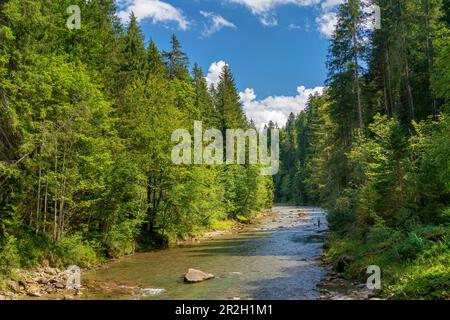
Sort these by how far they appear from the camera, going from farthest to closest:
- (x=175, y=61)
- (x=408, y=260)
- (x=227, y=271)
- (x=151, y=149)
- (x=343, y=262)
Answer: (x=175, y=61), (x=151, y=149), (x=227, y=271), (x=343, y=262), (x=408, y=260)

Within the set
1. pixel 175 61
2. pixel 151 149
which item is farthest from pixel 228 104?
pixel 151 149

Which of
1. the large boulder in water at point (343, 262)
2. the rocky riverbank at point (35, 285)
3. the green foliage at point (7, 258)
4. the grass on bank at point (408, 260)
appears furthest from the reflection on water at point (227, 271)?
the green foliage at point (7, 258)

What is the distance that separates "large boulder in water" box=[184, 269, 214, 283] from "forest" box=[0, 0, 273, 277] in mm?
6866

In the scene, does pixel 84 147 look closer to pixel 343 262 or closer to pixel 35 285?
pixel 35 285

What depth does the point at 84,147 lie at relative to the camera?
23.1 m

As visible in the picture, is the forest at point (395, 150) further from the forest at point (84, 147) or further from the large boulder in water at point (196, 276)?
the forest at point (84, 147)

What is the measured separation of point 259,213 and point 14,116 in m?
52.5

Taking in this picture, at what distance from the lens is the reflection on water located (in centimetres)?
1625

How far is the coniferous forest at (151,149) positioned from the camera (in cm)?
1750

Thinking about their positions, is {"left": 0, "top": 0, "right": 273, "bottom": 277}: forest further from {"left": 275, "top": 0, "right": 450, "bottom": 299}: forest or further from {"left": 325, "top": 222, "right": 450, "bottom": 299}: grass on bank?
{"left": 325, "top": 222, "right": 450, "bottom": 299}: grass on bank

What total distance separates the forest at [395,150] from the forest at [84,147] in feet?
44.2

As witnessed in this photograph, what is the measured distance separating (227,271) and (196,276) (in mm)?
2637

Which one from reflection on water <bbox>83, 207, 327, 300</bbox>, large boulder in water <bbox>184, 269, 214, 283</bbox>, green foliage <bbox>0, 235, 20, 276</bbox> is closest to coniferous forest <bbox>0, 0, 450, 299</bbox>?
green foliage <bbox>0, 235, 20, 276</bbox>

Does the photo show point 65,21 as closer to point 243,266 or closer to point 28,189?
point 28,189
